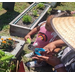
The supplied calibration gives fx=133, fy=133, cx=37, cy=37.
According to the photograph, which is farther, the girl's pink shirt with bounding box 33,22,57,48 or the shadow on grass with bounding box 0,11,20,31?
the shadow on grass with bounding box 0,11,20,31

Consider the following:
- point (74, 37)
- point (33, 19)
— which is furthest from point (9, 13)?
point (74, 37)

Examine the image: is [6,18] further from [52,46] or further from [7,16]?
[52,46]

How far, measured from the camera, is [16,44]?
3.03 m

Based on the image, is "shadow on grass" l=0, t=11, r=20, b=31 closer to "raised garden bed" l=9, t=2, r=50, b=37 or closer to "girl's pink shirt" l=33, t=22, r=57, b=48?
"raised garden bed" l=9, t=2, r=50, b=37

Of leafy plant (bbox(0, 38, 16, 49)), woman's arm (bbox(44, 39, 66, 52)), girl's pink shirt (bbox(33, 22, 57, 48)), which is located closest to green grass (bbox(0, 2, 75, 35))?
leafy plant (bbox(0, 38, 16, 49))

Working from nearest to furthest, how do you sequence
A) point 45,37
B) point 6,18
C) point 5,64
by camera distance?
point 5,64, point 45,37, point 6,18

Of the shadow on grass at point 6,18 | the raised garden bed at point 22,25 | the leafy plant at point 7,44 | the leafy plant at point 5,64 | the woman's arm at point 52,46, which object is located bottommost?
the shadow on grass at point 6,18

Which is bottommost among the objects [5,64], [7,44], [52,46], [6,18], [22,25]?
[6,18]

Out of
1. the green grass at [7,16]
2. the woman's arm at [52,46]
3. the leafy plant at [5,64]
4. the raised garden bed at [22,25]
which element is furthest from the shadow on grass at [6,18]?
the leafy plant at [5,64]

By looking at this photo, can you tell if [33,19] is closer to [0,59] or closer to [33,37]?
[33,37]

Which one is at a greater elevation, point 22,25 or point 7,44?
point 7,44

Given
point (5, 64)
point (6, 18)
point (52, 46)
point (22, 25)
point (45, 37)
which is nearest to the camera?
point (5, 64)

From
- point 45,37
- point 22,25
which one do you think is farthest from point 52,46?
point 22,25

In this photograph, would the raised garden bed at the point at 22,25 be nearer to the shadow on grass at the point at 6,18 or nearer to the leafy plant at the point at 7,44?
the shadow on grass at the point at 6,18
